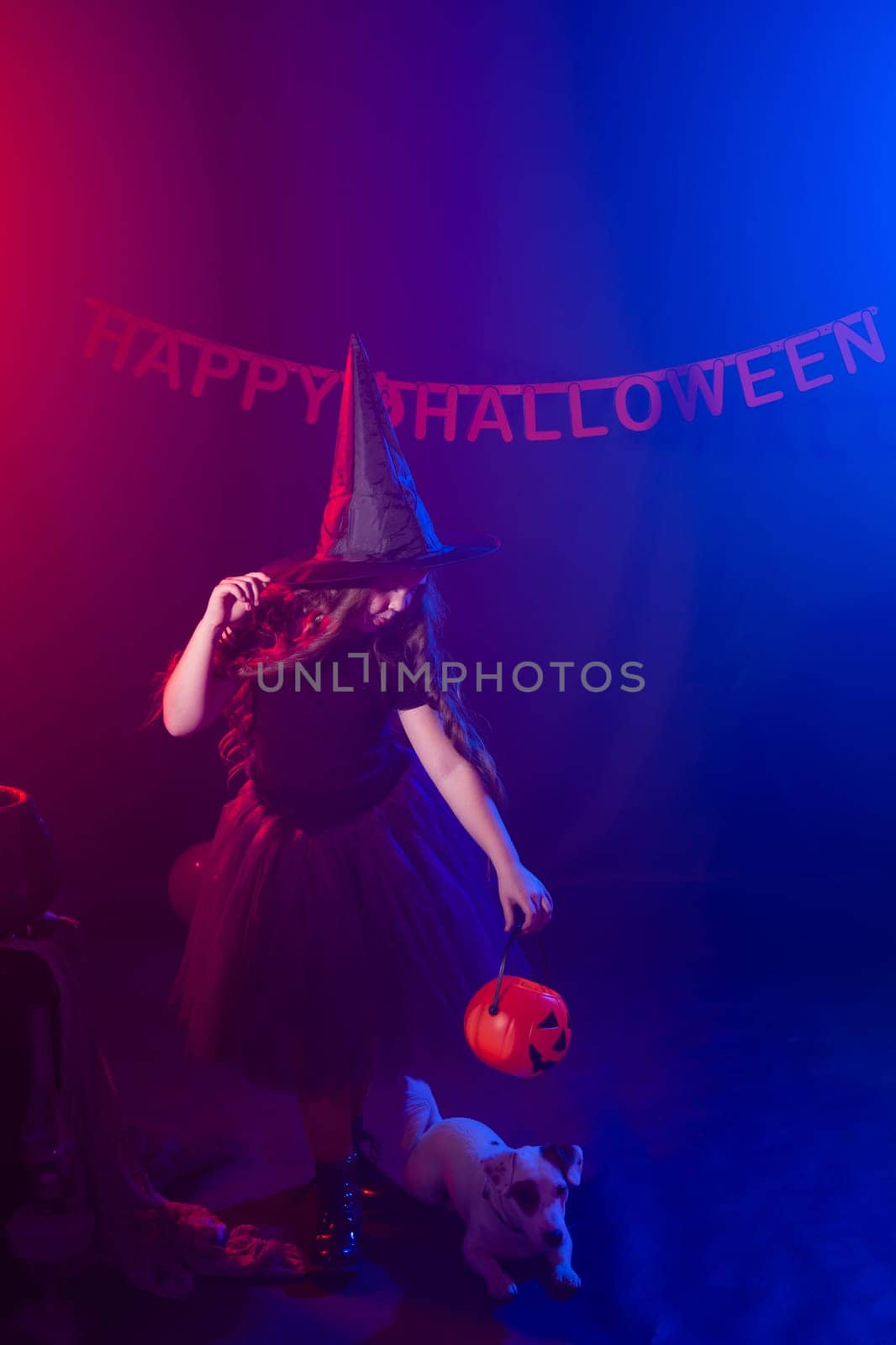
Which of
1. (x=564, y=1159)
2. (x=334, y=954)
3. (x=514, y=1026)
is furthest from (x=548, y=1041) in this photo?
(x=334, y=954)

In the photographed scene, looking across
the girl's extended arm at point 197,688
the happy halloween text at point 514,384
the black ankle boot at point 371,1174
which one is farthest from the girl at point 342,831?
the happy halloween text at point 514,384

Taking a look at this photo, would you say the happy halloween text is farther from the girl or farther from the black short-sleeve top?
the black short-sleeve top

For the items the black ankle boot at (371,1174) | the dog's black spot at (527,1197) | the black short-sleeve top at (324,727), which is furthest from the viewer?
the black ankle boot at (371,1174)

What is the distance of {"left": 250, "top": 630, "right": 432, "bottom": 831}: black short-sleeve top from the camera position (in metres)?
2.11

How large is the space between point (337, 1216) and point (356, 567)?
1169 millimetres

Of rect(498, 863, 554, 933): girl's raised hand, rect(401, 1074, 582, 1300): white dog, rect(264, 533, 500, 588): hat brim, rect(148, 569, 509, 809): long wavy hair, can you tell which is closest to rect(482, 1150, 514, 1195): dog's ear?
rect(401, 1074, 582, 1300): white dog

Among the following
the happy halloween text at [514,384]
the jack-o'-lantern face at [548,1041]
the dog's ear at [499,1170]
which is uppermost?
the happy halloween text at [514,384]

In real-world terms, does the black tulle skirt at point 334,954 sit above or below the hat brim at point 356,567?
below

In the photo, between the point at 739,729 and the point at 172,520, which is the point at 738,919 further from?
the point at 172,520

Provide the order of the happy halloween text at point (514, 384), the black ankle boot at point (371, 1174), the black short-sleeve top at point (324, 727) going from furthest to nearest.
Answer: the happy halloween text at point (514, 384) → the black ankle boot at point (371, 1174) → the black short-sleeve top at point (324, 727)

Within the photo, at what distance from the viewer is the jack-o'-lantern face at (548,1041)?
2055mm

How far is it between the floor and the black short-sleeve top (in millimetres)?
519

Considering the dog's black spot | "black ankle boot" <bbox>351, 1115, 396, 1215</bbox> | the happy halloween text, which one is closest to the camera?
the dog's black spot

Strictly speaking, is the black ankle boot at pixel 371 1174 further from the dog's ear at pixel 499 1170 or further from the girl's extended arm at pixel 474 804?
the girl's extended arm at pixel 474 804
